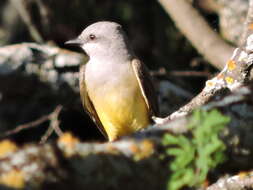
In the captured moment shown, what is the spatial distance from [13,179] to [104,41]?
13.9 ft

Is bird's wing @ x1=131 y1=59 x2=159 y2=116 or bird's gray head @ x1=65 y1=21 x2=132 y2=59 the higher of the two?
bird's gray head @ x1=65 y1=21 x2=132 y2=59

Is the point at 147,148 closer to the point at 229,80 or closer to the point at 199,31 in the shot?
the point at 229,80

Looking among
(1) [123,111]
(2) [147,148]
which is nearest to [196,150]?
(2) [147,148]

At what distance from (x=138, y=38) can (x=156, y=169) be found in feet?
24.9

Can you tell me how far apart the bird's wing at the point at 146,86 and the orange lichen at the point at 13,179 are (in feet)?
12.2

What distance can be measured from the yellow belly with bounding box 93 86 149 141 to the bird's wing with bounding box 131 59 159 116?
5 centimetres

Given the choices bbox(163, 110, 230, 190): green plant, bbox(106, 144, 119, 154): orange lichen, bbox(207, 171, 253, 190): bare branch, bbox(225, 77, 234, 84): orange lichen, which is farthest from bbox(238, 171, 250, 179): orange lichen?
bbox(225, 77, 234, 84): orange lichen

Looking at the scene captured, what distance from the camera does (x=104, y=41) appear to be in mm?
6477

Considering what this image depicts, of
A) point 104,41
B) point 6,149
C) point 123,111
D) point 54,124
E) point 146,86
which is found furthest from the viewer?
point 54,124

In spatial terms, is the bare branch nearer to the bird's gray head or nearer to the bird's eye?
the bird's gray head

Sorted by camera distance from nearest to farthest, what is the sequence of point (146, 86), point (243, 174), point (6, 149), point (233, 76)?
point (6, 149), point (243, 174), point (233, 76), point (146, 86)

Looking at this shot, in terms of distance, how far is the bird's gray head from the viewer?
6.39 metres

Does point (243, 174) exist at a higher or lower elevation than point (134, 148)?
lower

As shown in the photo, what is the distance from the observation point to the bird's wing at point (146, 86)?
6.05m
